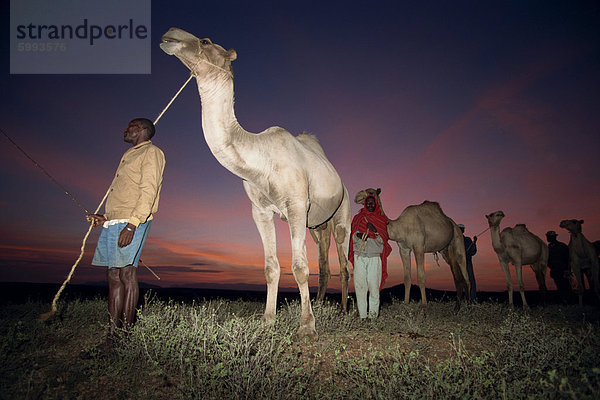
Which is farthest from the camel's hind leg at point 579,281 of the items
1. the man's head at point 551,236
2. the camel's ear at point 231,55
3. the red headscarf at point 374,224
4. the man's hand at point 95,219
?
the man's hand at point 95,219

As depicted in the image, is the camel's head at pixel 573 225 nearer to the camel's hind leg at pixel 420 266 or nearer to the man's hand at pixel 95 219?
the camel's hind leg at pixel 420 266

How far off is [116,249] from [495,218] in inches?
501

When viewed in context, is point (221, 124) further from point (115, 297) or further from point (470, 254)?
point (470, 254)

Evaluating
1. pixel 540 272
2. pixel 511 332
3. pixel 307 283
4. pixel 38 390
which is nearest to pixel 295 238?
pixel 307 283

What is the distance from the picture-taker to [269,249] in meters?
5.19

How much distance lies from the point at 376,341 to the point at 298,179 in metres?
2.56

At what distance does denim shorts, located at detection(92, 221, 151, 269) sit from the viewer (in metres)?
3.88

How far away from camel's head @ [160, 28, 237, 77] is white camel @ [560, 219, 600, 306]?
49.9 ft

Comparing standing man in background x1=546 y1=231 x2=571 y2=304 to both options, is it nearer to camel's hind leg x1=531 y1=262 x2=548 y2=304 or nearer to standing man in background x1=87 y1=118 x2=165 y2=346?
camel's hind leg x1=531 y1=262 x2=548 y2=304

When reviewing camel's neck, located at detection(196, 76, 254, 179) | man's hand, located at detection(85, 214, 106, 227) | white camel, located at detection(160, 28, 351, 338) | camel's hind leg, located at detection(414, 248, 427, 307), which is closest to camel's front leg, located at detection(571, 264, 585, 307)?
camel's hind leg, located at detection(414, 248, 427, 307)

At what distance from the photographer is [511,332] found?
4.98 meters

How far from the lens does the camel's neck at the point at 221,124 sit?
4074 mm

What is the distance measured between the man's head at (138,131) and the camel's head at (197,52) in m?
1.04

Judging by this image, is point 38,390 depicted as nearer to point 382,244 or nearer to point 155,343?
point 155,343
